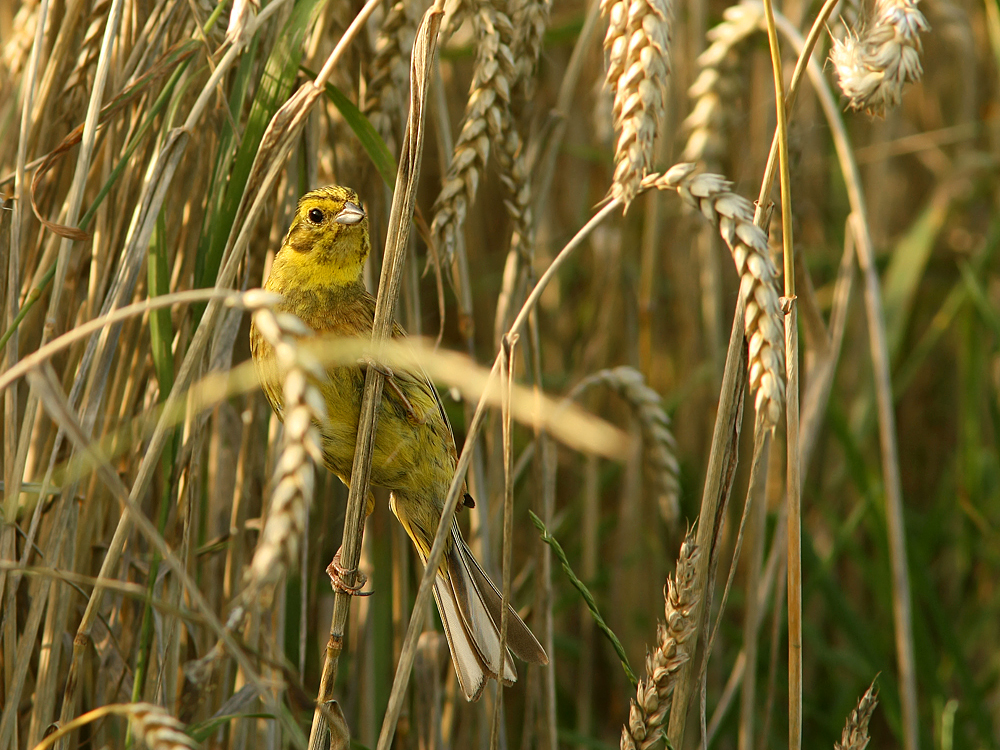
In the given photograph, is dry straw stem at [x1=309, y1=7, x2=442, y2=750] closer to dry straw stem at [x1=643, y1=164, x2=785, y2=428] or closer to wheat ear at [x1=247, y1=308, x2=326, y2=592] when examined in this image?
dry straw stem at [x1=643, y1=164, x2=785, y2=428]

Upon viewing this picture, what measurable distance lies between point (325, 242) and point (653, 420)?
3.49ft

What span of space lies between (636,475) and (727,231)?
2.07 meters

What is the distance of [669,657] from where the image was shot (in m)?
1.49

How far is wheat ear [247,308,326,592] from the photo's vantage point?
2.71 ft

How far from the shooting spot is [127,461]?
2088mm

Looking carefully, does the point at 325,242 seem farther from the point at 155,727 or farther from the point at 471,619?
the point at 155,727

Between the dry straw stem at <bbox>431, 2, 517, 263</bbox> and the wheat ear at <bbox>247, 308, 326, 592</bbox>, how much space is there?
2.67ft

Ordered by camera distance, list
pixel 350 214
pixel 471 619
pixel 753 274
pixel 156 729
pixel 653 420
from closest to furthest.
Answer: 1. pixel 156 729
2. pixel 753 274
3. pixel 350 214
4. pixel 471 619
5. pixel 653 420

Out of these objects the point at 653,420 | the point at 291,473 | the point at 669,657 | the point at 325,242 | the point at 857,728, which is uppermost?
the point at 325,242

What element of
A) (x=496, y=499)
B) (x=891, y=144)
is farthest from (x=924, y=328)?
(x=496, y=499)

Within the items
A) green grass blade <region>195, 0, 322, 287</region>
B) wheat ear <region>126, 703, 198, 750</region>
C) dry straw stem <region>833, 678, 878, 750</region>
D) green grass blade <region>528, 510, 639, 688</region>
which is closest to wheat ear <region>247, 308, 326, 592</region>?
wheat ear <region>126, 703, 198, 750</region>

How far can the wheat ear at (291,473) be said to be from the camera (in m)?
0.82

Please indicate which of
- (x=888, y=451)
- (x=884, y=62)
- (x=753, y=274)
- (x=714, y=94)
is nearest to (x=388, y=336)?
(x=753, y=274)

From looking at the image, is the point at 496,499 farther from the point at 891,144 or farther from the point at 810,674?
the point at 891,144
